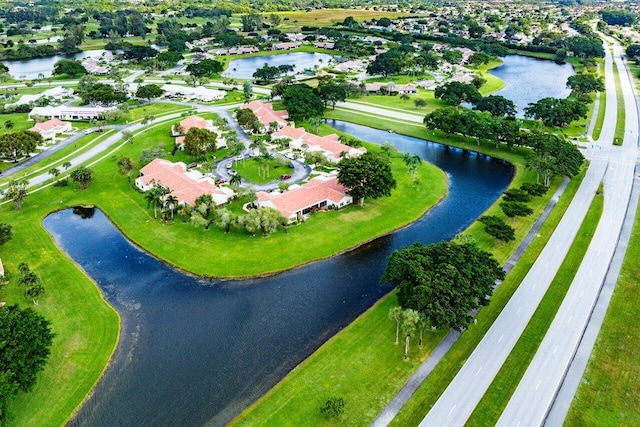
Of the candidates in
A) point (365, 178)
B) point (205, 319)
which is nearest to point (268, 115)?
point (365, 178)

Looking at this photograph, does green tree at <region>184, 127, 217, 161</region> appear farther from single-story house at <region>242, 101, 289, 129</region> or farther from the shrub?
the shrub

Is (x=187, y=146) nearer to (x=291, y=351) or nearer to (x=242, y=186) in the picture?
(x=242, y=186)

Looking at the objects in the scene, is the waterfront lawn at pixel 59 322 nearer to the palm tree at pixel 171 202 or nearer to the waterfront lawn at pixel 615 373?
the palm tree at pixel 171 202

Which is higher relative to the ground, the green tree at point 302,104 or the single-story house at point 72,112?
the green tree at point 302,104

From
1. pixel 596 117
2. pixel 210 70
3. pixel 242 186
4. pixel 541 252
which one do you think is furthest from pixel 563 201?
pixel 210 70

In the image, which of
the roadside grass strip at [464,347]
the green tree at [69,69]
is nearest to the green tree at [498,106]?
the roadside grass strip at [464,347]

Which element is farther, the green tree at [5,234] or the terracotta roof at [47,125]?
the terracotta roof at [47,125]
